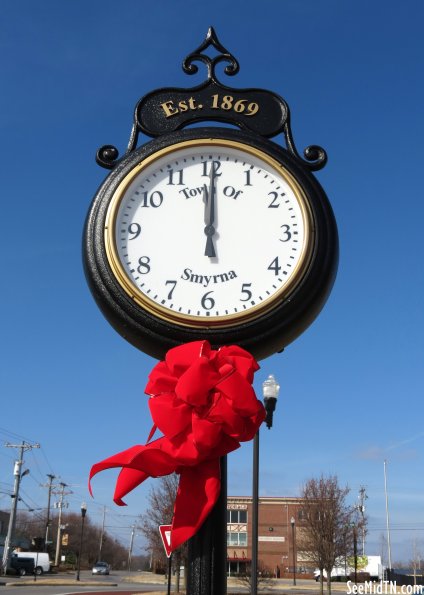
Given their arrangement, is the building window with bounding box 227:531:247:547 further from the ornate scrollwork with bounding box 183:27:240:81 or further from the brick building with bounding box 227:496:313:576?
the ornate scrollwork with bounding box 183:27:240:81

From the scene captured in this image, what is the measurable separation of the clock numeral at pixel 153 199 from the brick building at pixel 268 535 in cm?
5988

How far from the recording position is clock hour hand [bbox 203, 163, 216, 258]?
2180 millimetres

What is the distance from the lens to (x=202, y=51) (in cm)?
258

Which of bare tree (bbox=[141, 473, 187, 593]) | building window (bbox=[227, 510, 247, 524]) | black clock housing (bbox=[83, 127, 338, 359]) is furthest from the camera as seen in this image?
building window (bbox=[227, 510, 247, 524])

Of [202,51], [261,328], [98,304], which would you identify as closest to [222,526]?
[261,328]

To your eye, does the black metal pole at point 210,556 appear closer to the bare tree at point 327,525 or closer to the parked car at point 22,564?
the bare tree at point 327,525

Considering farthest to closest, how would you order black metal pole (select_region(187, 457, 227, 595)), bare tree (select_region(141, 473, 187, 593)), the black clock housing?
bare tree (select_region(141, 473, 187, 593))
the black clock housing
black metal pole (select_region(187, 457, 227, 595))

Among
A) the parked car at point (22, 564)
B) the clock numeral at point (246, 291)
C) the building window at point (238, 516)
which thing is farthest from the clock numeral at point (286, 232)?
the building window at point (238, 516)

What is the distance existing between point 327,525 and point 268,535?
29905 mm

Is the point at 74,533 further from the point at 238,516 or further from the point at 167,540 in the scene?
the point at 167,540

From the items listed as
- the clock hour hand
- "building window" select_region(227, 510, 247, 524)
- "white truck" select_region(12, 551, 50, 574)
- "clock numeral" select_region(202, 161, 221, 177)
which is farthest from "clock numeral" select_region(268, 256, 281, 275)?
"building window" select_region(227, 510, 247, 524)

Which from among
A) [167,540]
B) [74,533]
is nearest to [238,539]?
[74,533]

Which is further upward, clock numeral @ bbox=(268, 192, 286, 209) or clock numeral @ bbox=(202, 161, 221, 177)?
clock numeral @ bbox=(202, 161, 221, 177)

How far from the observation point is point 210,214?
2234 mm
